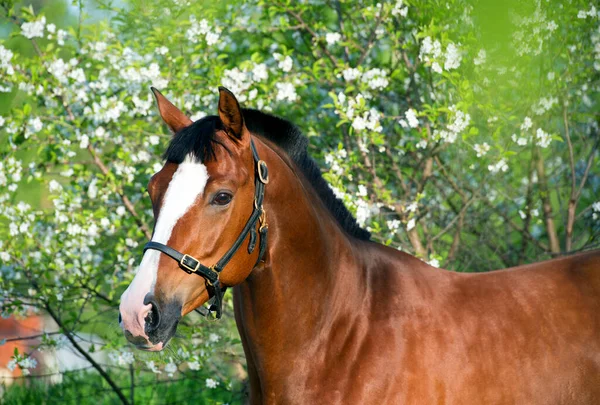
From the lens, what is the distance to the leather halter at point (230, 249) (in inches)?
82.1

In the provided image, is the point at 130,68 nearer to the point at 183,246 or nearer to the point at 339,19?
the point at 339,19

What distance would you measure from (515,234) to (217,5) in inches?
111

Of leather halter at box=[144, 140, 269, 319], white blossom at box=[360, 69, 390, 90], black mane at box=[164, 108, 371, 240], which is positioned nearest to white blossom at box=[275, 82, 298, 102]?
white blossom at box=[360, 69, 390, 90]

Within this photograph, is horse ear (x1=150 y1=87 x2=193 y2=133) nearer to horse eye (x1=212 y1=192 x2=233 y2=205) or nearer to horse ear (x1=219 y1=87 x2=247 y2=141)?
horse ear (x1=219 y1=87 x2=247 y2=141)

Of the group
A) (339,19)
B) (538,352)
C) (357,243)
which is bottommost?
(538,352)

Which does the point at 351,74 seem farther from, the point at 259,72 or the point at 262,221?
the point at 262,221

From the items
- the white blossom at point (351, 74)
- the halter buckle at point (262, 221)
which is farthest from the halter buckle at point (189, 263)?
the white blossom at point (351, 74)

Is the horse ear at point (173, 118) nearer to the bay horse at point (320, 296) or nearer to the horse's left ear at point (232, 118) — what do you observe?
the bay horse at point (320, 296)

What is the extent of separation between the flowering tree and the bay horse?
4.06 ft

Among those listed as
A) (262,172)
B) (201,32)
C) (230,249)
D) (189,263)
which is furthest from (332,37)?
(189,263)

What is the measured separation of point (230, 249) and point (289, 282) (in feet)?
0.95

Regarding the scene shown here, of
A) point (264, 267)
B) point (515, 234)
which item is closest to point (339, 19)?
point (515, 234)

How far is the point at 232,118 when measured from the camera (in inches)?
89.7

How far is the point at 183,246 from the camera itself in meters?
2.11
